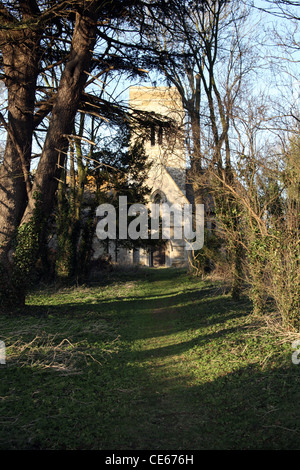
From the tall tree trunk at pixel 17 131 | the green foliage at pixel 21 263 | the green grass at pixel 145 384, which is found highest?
the tall tree trunk at pixel 17 131

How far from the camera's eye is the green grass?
4273 millimetres

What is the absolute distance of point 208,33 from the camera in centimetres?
1795

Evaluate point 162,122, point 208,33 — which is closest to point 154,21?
point 162,122

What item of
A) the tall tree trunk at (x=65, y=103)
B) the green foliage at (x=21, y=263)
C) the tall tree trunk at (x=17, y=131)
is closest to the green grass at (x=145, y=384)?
the green foliage at (x=21, y=263)

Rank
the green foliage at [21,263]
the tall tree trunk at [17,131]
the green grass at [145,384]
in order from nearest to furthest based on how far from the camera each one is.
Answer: the green grass at [145,384]
the green foliage at [21,263]
the tall tree trunk at [17,131]

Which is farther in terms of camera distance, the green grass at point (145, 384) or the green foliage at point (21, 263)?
the green foliage at point (21, 263)

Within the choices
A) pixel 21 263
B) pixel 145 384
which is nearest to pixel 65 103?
pixel 21 263

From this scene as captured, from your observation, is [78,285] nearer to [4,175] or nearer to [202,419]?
[4,175]

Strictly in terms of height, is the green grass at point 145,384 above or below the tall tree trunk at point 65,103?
below

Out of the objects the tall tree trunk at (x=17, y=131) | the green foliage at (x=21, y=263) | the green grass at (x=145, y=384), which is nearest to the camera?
the green grass at (x=145, y=384)

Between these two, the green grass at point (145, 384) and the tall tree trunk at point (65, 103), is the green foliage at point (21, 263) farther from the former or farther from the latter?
the green grass at point (145, 384)

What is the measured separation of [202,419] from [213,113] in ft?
45.8

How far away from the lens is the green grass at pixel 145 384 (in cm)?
427

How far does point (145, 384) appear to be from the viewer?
606 centimetres
